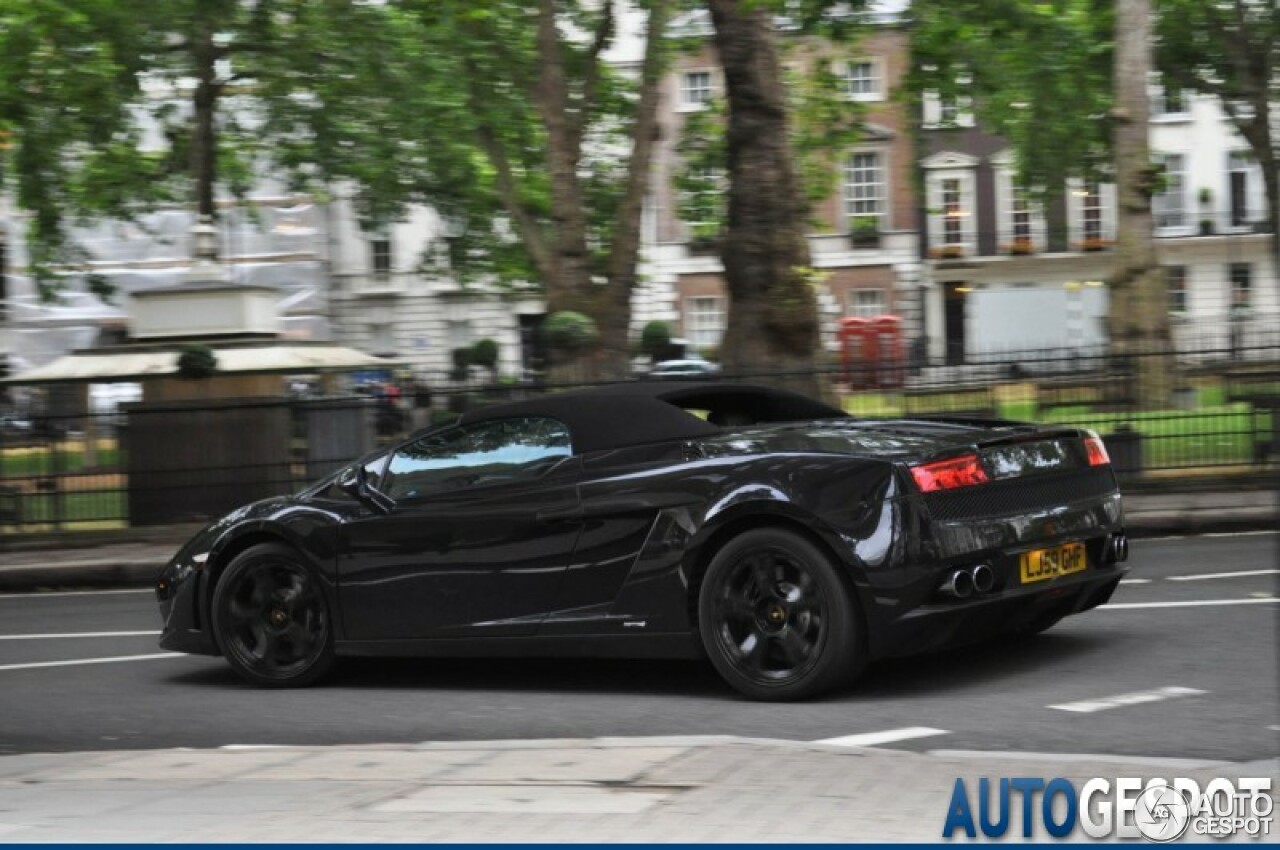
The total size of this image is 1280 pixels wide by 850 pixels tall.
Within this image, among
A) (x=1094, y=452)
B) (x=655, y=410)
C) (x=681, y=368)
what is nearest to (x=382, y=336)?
(x=681, y=368)

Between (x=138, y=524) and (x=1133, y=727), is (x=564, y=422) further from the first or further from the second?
(x=138, y=524)

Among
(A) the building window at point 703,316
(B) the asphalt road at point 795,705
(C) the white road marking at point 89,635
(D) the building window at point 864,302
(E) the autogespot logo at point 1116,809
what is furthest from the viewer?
(A) the building window at point 703,316

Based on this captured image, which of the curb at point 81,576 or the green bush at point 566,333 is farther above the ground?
the green bush at point 566,333

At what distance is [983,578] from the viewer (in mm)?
7305

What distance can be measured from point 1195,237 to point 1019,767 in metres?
62.2

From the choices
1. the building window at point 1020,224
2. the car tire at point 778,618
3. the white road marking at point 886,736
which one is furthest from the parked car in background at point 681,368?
the building window at point 1020,224

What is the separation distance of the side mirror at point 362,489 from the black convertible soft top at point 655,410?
518mm

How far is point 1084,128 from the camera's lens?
35.1 m

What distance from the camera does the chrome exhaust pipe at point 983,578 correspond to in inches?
287

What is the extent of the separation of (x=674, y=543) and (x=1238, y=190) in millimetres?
62079

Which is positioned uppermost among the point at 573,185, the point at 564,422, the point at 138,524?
the point at 573,185

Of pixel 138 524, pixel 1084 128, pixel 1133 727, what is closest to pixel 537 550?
pixel 1133 727

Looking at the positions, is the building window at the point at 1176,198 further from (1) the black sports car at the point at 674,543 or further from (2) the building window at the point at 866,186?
(1) the black sports car at the point at 674,543

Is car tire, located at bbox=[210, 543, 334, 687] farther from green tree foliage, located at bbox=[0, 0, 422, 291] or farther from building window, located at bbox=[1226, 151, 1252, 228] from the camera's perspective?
building window, located at bbox=[1226, 151, 1252, 228]
